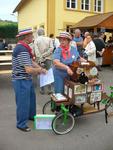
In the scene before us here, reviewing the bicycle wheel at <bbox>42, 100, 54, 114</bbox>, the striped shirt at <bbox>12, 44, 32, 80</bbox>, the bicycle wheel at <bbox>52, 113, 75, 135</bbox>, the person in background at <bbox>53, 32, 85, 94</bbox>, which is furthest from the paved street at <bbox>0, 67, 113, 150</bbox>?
the striped shirt at <bbox>12, 44, 32, 80</bbox>

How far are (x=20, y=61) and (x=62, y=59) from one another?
901 millimetres

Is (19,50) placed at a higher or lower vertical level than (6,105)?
higher

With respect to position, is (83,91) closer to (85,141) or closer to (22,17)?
(85,141)

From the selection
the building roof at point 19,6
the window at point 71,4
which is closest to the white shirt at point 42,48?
the window at point 71,4

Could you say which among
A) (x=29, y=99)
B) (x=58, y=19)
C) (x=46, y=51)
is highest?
(x=58, y=19)

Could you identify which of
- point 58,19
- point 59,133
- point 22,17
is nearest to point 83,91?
point 59,133

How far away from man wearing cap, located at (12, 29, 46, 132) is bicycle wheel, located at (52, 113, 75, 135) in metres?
0.52

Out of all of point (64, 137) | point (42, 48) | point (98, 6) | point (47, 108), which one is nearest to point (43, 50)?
point (42, 48)

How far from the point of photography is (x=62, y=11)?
80.8ft

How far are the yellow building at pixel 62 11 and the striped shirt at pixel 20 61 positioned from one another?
18.5 m

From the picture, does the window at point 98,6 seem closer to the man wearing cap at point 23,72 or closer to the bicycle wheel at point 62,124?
the man wearing cap at point 23,72

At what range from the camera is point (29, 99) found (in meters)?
6.21

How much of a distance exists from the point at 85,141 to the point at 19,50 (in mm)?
1868

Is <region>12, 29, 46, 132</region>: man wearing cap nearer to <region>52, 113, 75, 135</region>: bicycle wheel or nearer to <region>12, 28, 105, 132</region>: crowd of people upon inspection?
<region>12, 28, 105, 132</region>: crowd of people
